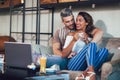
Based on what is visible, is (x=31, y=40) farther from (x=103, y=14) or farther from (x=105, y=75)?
(x=105, y=75)

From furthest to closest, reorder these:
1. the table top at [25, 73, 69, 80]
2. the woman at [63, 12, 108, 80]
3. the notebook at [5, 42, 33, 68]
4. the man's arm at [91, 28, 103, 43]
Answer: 1. the man's arm at [91, 28, 103, 43]
2. the woman at [63, 12, 108, 80]
3. the notebook at [5, 42, 33, 68]
4. the table top at [25, 73, 69, 80]

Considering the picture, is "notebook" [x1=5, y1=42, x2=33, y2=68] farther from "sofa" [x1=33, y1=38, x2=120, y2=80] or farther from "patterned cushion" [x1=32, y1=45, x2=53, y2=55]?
"patterned cushion" [x1=32, y1=45, x2=53, y2=55]

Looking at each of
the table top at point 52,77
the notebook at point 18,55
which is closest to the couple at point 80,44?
the table top at point 52,77

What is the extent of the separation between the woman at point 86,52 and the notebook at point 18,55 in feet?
1.35

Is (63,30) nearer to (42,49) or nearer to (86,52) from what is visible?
(42,49)

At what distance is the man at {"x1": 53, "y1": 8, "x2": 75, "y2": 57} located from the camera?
273 centimetres

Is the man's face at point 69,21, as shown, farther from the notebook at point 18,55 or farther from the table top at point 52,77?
the table top at point 52,77

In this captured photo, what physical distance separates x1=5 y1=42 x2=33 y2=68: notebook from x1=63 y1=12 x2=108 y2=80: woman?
0.41 metres

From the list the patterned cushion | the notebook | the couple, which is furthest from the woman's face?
the notebook

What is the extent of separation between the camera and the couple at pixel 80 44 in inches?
89.7

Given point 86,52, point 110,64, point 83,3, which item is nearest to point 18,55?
point 86,52

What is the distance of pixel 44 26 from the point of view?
13.5ft

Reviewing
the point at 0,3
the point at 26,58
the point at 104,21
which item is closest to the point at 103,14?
the point at 104,21

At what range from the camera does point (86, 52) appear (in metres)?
2.31
